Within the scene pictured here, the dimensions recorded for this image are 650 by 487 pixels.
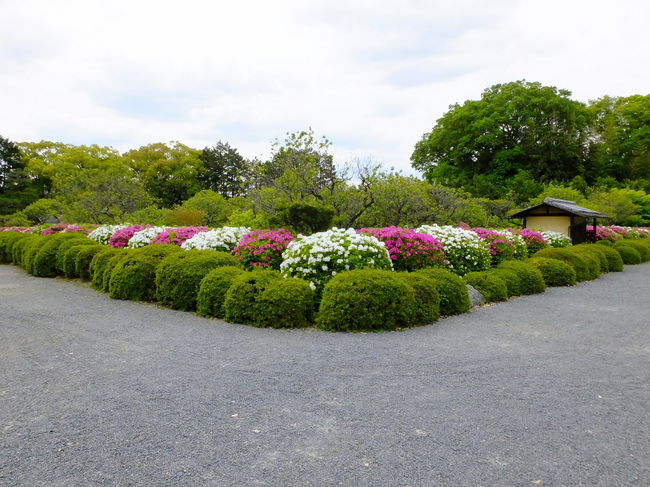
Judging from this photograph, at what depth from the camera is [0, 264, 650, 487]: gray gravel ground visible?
2369 mm

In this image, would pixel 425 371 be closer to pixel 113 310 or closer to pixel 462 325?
pixel 462 325

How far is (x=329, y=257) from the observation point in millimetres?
6465

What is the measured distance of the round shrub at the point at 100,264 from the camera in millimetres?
8665

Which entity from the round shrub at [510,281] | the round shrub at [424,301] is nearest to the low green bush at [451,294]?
the round shrub at [424,301]

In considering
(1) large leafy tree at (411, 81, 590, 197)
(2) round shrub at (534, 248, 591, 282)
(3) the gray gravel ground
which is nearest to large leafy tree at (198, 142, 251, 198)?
(1) large leafy tree at (411, 81, 590, 197)

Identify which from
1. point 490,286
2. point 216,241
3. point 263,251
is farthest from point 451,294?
point 216,241

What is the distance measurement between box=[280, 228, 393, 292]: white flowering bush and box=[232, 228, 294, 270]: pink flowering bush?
2.75ft

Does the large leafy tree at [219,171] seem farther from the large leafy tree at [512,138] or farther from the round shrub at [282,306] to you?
the round shrub at [282,306]

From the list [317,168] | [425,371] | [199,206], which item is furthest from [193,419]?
[199,206]

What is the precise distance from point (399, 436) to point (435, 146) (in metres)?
37.9

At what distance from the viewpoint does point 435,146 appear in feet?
124

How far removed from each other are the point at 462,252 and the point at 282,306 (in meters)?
4.99

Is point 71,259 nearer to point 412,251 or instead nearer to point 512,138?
point 412,251

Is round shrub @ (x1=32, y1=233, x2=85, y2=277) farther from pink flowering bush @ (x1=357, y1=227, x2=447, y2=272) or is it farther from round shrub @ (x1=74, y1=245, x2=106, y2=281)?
pink flowering bush @ (x1=357, y1=227, x2=447, y2=272)
